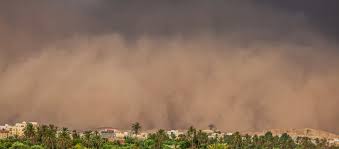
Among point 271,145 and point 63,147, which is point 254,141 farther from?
point 63,147

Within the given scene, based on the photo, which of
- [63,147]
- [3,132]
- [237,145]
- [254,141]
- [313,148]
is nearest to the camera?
[63,147]

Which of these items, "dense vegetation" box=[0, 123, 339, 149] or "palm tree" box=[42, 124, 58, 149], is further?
"dense vegetation" box=[0, 123, 339, 149]

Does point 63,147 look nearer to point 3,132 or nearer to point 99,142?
point 99,142

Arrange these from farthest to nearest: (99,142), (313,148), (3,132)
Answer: (3,132) < (313,148) < (99,142)

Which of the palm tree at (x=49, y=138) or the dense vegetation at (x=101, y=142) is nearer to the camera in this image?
the palm tree at (x=49, y=138)

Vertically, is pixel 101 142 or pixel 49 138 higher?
pixel 49 138

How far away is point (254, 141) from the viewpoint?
123m

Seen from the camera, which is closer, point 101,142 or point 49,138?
point 49,138

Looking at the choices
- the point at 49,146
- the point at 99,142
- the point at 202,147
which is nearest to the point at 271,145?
the point at 202,147

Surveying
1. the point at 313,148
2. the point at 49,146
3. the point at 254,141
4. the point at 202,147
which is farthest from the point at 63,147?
the point at 313,148

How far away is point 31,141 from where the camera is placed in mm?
111938

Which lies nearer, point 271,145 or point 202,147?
point 202,147

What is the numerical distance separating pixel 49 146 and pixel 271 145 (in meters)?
52.3

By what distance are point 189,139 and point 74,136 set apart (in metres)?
23.8
